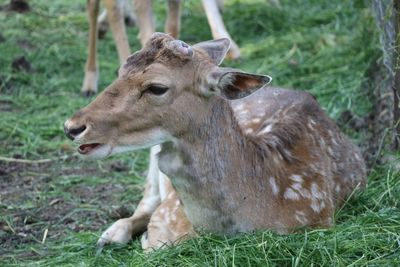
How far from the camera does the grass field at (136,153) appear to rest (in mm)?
4398

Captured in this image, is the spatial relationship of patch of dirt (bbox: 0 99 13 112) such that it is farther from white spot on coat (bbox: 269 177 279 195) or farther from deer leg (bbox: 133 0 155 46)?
white spot on coat (bbox: 269 177 279 195)

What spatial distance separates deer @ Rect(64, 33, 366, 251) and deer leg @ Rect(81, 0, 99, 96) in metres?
4.38

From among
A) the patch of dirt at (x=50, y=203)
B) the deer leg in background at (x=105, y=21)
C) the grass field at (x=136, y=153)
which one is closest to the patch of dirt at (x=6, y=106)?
the grass field at (x=136, y=153)

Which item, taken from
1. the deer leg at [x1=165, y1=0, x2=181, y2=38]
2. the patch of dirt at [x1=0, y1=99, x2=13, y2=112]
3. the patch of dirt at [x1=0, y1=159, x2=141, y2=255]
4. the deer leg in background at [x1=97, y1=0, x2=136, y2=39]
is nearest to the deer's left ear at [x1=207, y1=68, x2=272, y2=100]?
the patch of dirt at [x1=0, y1=159, x2=141, y2=255]

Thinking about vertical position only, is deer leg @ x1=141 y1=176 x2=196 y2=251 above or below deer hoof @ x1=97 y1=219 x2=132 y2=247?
above

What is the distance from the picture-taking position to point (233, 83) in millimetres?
4246

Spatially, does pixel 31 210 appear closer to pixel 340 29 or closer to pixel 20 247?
pixel 20 247

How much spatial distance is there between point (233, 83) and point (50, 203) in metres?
2.44

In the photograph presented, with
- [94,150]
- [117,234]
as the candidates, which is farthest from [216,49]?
[117,234]

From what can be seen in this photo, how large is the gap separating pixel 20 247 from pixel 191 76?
182 cm

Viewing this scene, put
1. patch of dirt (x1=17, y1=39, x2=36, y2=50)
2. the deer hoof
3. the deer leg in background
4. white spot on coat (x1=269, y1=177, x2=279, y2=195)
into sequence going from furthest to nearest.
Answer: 1. the deer leg in background
2. patch of dirt (x1=17, y1=39, x2=36, y2=50)
3. the deer hoof
4. white spot on coat (x1=269, y1=177, x2=279, y2=195)

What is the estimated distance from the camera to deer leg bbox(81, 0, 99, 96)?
9227 millimetres

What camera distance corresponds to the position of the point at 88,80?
9.29m

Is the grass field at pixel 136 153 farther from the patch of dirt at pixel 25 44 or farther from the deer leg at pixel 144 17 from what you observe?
the deer leg at pixel 144 17
